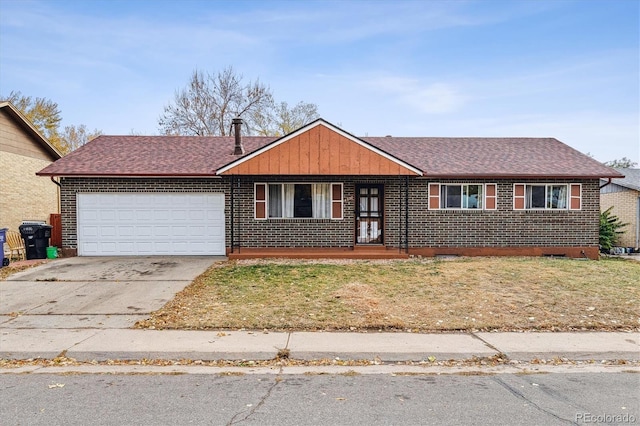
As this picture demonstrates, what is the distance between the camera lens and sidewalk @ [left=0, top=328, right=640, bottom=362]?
5602 mm

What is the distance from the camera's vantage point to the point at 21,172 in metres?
17.2

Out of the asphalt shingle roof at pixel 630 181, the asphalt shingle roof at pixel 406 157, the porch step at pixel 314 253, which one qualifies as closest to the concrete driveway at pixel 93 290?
the porch step at pixel 314 253

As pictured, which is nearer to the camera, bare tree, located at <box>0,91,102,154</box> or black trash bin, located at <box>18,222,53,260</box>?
black trash bin, located at <box>18,222,53,260</box>

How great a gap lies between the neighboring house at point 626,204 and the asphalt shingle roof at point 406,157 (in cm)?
375

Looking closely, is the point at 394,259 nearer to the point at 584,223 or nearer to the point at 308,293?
the point at 308,293

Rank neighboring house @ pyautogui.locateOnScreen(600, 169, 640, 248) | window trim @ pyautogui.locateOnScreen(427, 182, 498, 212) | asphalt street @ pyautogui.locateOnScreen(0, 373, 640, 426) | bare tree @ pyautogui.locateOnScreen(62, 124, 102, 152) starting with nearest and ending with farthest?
asphalt street @ pyautogui.locateOnScreen(0, 373, 640, 426) → window trim @ pyautogui.locateOnScreen(427, 182, 498, 212) → neighboring house @ pyautogui.locateOnScreen(600, 169, 640, 248) → bare tree @ pyautogui.locateOnScreen(62, 124, 102, 152)

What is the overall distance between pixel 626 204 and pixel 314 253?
15489mm

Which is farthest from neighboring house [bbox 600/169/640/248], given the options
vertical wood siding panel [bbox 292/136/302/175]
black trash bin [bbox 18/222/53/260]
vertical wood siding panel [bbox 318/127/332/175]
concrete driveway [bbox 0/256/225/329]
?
black trash bin [bbox 18/222/53/260]

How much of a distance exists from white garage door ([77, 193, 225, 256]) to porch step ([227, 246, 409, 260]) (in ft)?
3.98

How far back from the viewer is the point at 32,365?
536cm

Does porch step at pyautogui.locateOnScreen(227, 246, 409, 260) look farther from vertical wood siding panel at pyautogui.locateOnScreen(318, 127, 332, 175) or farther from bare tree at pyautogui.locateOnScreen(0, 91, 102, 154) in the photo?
bare tree at pyautogui.locateOnScreen(0, 91, 102, 154)

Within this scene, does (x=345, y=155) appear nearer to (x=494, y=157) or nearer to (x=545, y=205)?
(x=494, y=157)

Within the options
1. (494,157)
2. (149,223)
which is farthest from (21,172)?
(494,157)

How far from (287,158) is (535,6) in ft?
32.7
